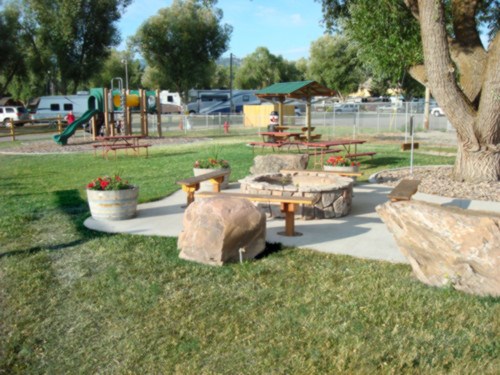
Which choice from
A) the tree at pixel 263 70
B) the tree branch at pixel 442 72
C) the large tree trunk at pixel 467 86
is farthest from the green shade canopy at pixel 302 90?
the tree at pixel 263 70

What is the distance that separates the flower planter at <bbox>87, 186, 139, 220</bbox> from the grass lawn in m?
0.96

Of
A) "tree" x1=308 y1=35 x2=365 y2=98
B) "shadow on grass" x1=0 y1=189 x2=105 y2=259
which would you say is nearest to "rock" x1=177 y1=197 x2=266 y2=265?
"shadow on grass" x1=0 y1=189 x2=105 y2=259

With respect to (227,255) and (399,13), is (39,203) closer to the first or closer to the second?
(227,255)

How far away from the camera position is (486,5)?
12.3m

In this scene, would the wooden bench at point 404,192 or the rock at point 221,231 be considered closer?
the wooden bench at point 404,192

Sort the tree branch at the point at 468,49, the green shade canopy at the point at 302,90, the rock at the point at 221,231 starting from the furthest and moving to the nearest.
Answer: the green shade canopy at the point at 302,90
the tree branch at the point at 468,49
the rock at the point at 221,231

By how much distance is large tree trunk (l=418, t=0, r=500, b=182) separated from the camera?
9648mm

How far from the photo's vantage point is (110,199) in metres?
7.69

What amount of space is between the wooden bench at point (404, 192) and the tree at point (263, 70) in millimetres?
71287

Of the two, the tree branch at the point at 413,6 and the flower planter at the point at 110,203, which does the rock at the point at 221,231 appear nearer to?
the flower planter at the point at 110,203

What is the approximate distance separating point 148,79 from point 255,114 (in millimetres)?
24239

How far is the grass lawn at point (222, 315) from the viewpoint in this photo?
12.4 ft

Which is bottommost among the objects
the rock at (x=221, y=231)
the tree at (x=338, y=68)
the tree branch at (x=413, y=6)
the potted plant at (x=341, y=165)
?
the rock at (x=221, y=231)

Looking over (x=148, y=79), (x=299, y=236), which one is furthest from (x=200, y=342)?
(x=148, y=79)
